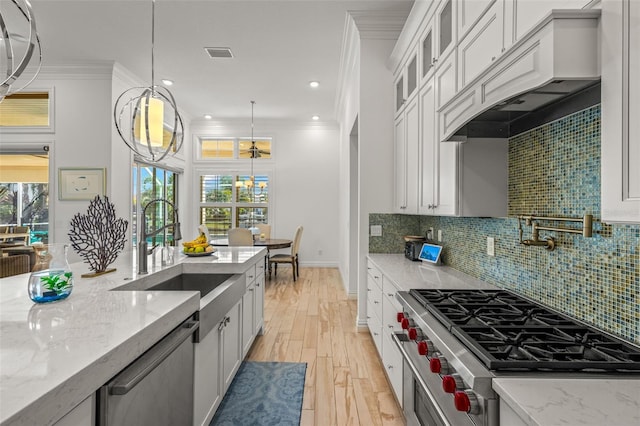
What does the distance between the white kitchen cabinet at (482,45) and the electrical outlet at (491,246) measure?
3.20ft

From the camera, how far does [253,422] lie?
83.0 inches

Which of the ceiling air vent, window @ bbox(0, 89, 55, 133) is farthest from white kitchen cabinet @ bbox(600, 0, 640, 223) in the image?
window @ bbox(0, 89, 55, 133)

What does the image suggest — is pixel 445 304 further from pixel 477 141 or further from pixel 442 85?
pixel 442 85

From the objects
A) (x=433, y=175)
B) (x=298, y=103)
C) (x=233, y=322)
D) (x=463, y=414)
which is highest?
(x=298, y=103)

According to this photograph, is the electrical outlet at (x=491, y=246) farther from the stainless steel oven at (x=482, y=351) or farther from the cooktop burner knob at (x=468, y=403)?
the cooktop burner knob at (x=468, y=403)

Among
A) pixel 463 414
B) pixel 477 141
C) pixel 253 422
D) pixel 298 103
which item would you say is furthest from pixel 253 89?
pixel 463 414

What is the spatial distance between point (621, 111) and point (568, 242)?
32.5 inches

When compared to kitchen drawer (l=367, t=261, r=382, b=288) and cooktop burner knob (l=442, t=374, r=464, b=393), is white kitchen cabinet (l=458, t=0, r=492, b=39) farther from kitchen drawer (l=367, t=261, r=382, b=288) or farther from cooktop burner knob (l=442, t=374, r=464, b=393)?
kitchen drawer (l=367, t=261, r=382, b=288)

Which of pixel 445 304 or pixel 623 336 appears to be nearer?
pixel 623 336

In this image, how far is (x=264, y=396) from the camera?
2398 millimetres

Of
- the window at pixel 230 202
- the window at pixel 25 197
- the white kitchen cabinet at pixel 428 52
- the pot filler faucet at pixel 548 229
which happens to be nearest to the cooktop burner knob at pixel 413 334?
the pot filler faucet at pixel 548 229

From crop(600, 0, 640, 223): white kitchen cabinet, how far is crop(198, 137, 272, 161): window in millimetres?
7329

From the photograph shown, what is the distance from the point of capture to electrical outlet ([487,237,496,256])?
7.06 ft

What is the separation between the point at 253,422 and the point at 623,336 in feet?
6.35
